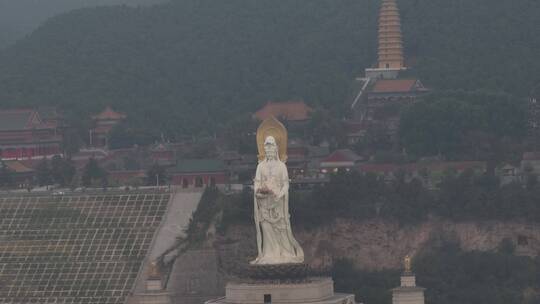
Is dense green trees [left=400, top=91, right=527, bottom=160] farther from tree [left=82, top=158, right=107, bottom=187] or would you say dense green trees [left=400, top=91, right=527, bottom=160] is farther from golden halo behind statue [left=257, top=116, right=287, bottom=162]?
golden halo behind statue [left=257, top=116, right=287, bottom=162]

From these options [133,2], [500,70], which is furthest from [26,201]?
[133,2]

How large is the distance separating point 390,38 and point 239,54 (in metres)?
6.74

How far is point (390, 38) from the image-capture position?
4097 inches

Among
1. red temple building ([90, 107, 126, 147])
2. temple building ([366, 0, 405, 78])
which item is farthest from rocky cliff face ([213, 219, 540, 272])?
temple building ([366, 0, 405, 78])

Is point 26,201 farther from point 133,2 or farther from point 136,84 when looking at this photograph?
point 133,2

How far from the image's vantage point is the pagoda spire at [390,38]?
103500 mm

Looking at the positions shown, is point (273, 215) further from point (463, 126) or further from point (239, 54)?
point (239, 54)

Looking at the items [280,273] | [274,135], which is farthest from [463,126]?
[280,273]

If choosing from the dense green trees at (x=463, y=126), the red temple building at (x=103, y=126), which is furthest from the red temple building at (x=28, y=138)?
the dense green trees at (x=463, y=126)

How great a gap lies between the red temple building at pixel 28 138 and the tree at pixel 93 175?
8359 mm

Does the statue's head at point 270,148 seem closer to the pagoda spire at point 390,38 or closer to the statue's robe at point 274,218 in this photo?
the statue's robe at point 274,218

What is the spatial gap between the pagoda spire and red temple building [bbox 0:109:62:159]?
43.9 ft

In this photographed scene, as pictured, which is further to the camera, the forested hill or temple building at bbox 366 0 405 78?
temple building at bbox 366 0 405 78

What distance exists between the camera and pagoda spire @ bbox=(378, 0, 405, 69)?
10350 centimetres
